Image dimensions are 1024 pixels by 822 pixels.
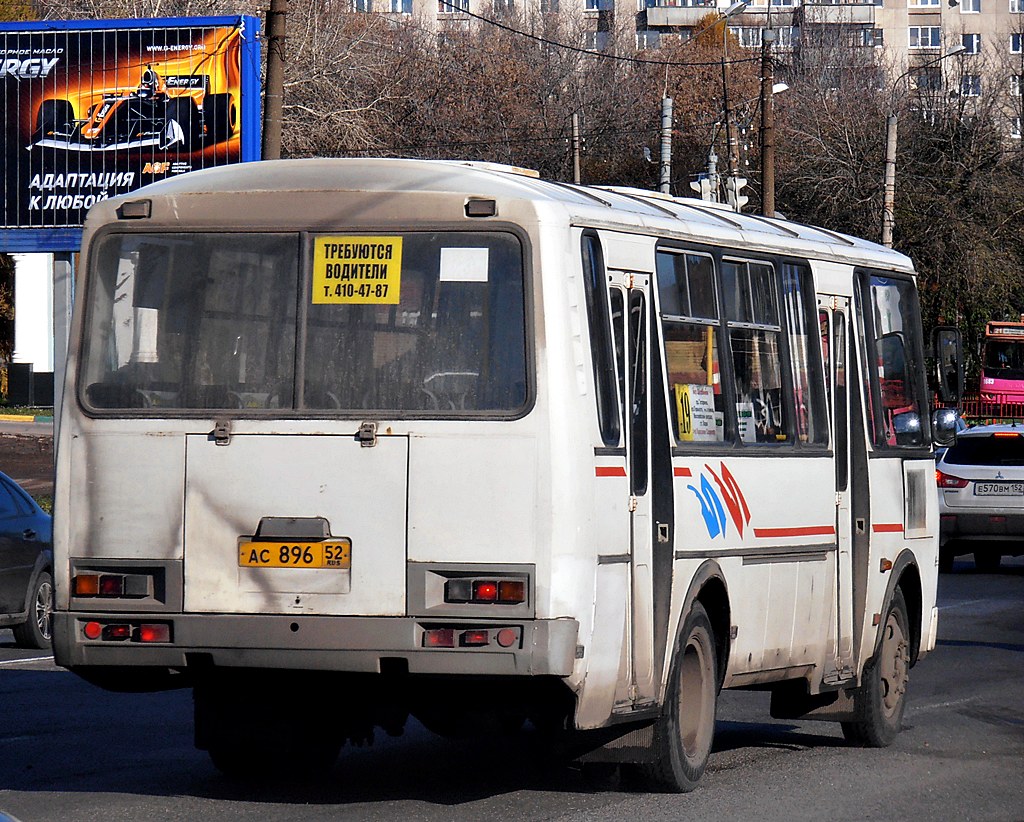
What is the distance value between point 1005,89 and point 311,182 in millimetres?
60678

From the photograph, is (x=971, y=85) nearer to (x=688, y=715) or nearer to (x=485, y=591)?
(x=688, y=715)

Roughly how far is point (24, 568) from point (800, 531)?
723 cm

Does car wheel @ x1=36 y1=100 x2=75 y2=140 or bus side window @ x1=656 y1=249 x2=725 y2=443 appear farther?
car wheel @ x1=36 y1=100 x2=75 y2=140

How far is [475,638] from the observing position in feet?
23.8

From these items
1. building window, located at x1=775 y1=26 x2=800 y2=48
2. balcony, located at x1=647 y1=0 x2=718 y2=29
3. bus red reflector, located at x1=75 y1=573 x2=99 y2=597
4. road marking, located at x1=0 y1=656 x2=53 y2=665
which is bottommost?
road marking, located at x1=0 y1=656 x2=53 y2=665

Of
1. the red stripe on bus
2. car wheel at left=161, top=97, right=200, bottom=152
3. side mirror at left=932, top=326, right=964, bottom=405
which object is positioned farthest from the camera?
car wheel at left=161, top=97, right=200, bottom=152

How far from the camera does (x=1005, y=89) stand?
6512 cm

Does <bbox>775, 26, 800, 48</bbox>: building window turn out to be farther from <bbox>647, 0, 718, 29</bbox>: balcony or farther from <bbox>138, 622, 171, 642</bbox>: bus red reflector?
<bbox>138, 622, 171, 642</bbox>: bus red reflector

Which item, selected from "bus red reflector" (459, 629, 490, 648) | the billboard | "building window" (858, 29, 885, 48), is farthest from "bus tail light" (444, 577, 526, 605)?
"building window" (858, 29, 885, 48)

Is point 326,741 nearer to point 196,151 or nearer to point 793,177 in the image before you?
point 196,151

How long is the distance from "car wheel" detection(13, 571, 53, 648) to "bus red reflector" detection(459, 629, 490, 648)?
8.21m

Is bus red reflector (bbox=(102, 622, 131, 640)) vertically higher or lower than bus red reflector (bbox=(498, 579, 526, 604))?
lower

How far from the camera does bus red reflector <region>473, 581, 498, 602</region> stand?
727 cm

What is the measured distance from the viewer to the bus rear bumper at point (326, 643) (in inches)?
284
